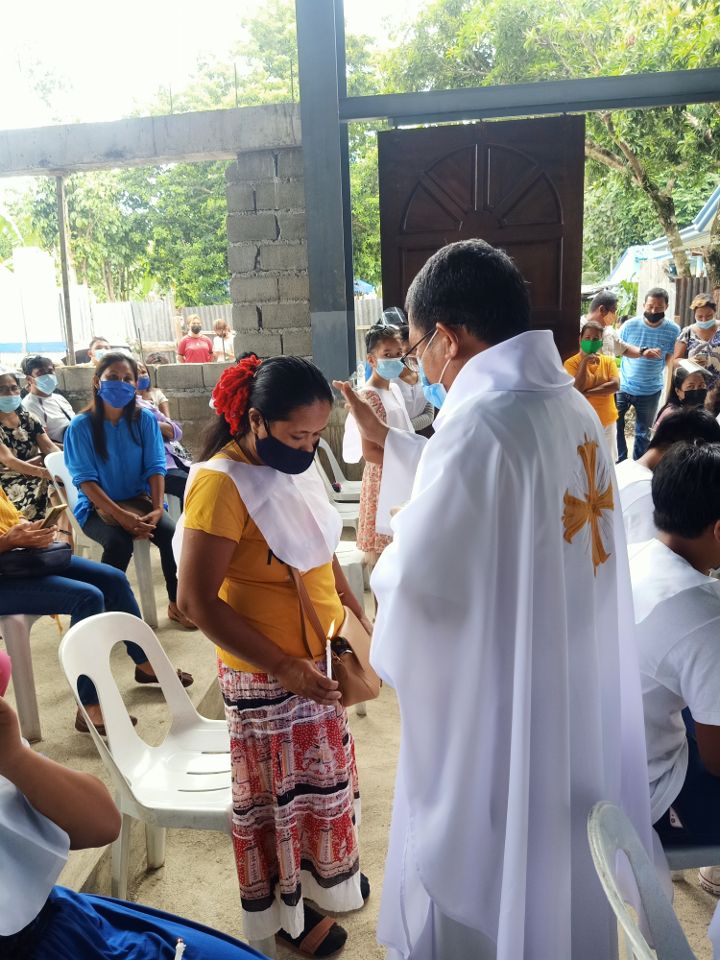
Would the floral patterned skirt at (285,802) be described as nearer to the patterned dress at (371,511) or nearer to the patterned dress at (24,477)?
the patterned dress at (371,511)

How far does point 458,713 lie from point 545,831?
1.02 ft

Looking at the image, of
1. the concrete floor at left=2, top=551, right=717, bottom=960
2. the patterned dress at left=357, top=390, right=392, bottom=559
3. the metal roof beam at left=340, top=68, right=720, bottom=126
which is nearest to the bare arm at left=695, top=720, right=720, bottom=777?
the concrete floor at left=2, top=551, right=717, bottom=960

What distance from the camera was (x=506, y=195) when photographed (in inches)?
214

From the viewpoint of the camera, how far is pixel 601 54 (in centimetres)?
1109

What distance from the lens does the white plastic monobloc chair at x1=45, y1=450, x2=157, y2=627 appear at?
4133 mm

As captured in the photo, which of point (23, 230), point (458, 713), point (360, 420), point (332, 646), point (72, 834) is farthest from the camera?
point (23, 230)

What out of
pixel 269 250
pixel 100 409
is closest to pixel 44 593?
pixel 100 409

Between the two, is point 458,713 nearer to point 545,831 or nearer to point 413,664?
point 413,664

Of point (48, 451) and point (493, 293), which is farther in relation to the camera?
point (48, 451)

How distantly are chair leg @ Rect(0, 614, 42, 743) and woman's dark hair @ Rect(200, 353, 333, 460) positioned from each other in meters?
1.58

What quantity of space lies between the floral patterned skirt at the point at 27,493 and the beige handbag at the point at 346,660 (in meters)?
3.03

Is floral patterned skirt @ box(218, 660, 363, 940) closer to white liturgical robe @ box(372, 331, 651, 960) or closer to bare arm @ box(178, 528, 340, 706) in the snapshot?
bare arm @ box(178, 528, 340, 706)

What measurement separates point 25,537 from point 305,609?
62.9 inches

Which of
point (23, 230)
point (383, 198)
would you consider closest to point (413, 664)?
point (383, 198)
